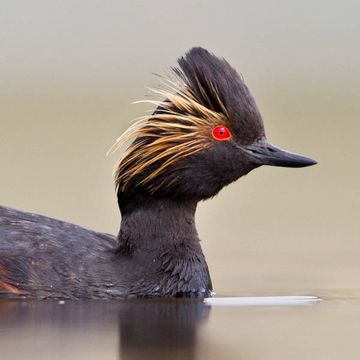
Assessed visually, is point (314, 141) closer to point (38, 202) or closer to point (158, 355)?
point (38, 202)

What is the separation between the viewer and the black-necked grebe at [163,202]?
16359 mm

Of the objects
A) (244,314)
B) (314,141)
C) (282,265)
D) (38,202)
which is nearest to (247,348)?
(244,314)

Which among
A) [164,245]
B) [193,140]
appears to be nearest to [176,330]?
[164,245]

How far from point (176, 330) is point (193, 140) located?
2.35 metres

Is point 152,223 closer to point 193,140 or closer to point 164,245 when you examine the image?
point 164,245

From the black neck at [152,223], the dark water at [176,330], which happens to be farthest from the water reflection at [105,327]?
the black neck at [152,223]

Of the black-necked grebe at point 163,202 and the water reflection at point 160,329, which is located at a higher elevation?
the black-necked grebe at point 163,202

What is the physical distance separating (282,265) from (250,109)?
2.34 m

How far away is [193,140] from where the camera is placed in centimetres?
1661

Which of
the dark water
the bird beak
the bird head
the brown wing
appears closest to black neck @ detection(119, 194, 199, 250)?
the bird head

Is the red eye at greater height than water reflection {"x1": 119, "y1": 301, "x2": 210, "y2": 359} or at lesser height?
greater

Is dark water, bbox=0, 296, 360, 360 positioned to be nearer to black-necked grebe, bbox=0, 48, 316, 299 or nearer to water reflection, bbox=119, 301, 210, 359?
water reflection, bbox=119, 301, 210, 359

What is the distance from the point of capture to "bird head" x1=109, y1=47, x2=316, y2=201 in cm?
1647

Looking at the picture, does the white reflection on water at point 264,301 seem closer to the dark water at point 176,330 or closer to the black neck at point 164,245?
the dark water at point 176,330
